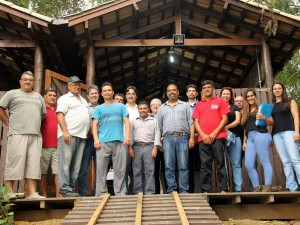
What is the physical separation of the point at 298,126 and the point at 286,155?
0.50 m

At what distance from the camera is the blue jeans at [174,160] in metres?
6.09

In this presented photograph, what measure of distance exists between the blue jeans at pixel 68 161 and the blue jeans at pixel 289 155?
319 centimetres

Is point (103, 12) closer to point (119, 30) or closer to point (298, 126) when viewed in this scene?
point (119, 30)

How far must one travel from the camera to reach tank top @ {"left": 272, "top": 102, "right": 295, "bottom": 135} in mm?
6156

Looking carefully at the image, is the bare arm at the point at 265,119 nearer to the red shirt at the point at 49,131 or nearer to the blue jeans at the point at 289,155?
the blue jeans at the point at 289,155

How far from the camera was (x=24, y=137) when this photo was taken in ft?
18.7

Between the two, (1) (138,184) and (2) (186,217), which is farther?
(1) (138,184)

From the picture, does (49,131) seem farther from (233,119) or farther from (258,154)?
(258,154)

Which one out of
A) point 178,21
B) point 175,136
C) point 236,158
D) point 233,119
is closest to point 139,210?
point 175,136

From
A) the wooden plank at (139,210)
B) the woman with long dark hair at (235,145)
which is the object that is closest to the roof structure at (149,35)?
the woman with long dark hair at (235,145)

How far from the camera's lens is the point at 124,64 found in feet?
42.6

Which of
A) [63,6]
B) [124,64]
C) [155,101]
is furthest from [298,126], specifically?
[63,6]

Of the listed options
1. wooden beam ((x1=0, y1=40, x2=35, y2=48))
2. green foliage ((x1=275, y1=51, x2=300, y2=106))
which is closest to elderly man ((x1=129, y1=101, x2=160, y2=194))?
wooden beam ((x1=0, y1=40, x2=35, y2=48))

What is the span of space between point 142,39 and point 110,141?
502 cm
